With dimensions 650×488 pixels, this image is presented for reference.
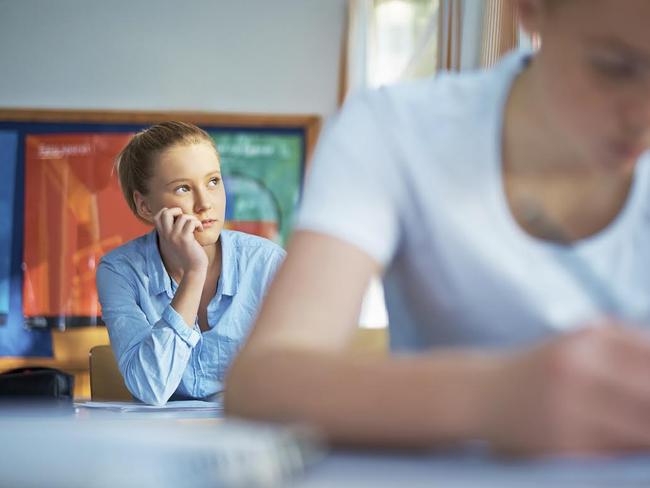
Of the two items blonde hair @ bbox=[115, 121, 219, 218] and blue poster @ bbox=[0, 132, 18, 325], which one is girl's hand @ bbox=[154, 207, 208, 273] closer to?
blonde hair @ bbox=[115, 121, 219, 218]

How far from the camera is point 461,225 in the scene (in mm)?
728

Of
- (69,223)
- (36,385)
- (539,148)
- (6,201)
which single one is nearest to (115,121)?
(69,223)

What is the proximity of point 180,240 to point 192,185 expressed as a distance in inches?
7.0

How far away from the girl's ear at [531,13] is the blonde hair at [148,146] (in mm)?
1416

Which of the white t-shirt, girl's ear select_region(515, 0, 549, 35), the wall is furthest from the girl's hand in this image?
the wall

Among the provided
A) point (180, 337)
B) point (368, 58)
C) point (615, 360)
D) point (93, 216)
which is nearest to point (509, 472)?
point (615, 360)

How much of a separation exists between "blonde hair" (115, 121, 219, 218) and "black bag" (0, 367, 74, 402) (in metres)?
0.80

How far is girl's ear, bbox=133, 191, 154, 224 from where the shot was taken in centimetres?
215

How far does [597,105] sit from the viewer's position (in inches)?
26.3

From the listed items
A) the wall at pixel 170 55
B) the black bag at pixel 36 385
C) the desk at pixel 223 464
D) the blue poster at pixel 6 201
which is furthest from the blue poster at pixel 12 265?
the desk at pixel 223 464

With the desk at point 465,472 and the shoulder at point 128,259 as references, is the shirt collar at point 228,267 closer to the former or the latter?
the shoulder at point 128,259

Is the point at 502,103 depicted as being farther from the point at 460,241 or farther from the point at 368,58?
the point at 368,58

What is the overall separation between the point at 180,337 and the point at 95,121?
2.93 metres

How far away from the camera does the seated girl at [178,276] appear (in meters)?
1.78
